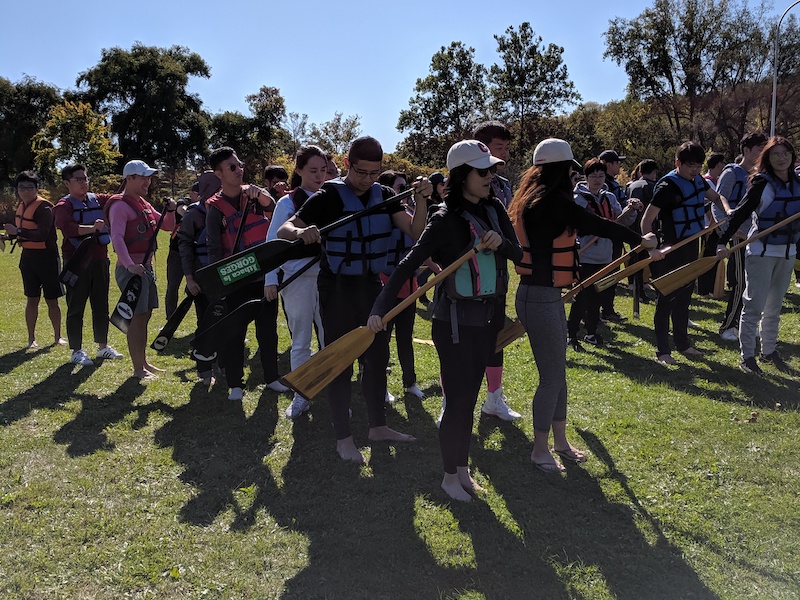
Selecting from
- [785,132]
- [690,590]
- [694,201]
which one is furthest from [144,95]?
[690,590]

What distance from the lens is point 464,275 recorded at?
11.6ft

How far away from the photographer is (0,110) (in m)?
48.1

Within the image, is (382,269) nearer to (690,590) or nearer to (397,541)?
(397,541)

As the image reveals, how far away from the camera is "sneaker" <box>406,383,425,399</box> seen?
5.89 meters

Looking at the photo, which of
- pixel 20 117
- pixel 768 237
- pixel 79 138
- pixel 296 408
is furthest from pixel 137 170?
pixel 20 117

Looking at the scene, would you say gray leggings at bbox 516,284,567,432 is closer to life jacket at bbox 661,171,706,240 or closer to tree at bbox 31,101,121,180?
life jacket at bbox 661,171,706,240

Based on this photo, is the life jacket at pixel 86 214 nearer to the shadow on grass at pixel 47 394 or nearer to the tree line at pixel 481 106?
the shadow on grass at pixel 47 394

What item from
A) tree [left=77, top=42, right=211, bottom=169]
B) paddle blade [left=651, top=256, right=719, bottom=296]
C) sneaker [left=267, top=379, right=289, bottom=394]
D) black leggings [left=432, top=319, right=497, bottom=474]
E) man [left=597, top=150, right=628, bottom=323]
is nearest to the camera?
black leggings [left=432, top=319, right=497, bottom=474]

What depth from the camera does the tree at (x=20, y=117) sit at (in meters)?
47.7

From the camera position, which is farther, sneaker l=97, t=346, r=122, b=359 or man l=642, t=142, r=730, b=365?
sneaker l=97, t=346, r=122, b=359

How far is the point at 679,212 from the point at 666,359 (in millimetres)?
1602

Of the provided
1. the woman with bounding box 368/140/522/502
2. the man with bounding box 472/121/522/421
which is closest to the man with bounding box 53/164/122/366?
the man with bounding box 472/121/522/421

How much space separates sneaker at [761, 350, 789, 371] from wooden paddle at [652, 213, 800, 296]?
4.83ft

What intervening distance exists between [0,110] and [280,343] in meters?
52.1
